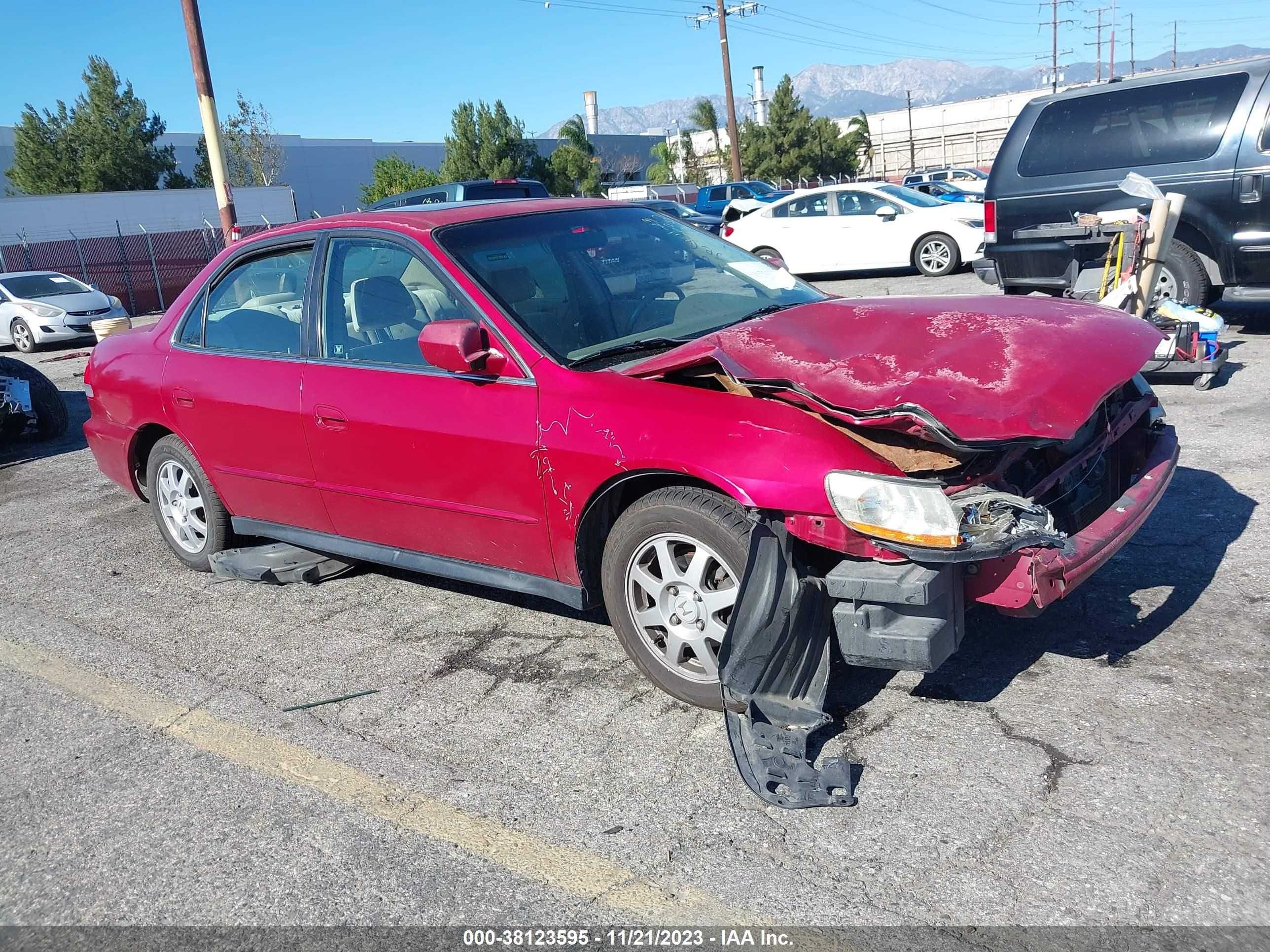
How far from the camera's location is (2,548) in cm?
629

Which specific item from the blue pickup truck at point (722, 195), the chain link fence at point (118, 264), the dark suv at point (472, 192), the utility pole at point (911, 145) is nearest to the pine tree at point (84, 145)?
the chain link fence at point (118, 264)

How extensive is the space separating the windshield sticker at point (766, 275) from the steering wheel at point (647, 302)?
0.47 m

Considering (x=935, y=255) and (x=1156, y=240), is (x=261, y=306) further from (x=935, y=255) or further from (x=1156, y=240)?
(x=935, y=255)

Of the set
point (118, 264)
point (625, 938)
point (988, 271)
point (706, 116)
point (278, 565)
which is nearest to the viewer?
point (625, 938)

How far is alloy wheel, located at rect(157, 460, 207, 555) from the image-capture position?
5340 millimetres

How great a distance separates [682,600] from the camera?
11.2 feet

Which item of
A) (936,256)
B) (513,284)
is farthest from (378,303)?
(936,256)

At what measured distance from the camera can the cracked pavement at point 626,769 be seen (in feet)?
8.64

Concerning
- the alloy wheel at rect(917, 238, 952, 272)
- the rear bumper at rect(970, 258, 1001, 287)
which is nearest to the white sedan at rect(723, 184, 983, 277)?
the alloy wheel at rect(917, 238, 952, 272)

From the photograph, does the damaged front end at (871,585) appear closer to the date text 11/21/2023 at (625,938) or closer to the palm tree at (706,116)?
the date text 11/21/2023 at (625,938)

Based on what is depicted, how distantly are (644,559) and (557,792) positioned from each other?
800 mm

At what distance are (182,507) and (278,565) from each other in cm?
74

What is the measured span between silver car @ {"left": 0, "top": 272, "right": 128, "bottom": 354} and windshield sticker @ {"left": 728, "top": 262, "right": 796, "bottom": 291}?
661 inches

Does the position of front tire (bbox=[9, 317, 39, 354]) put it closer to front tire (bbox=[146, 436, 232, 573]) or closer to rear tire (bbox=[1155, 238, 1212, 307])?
front tire (bbox=[146, 436, 232, 573])
